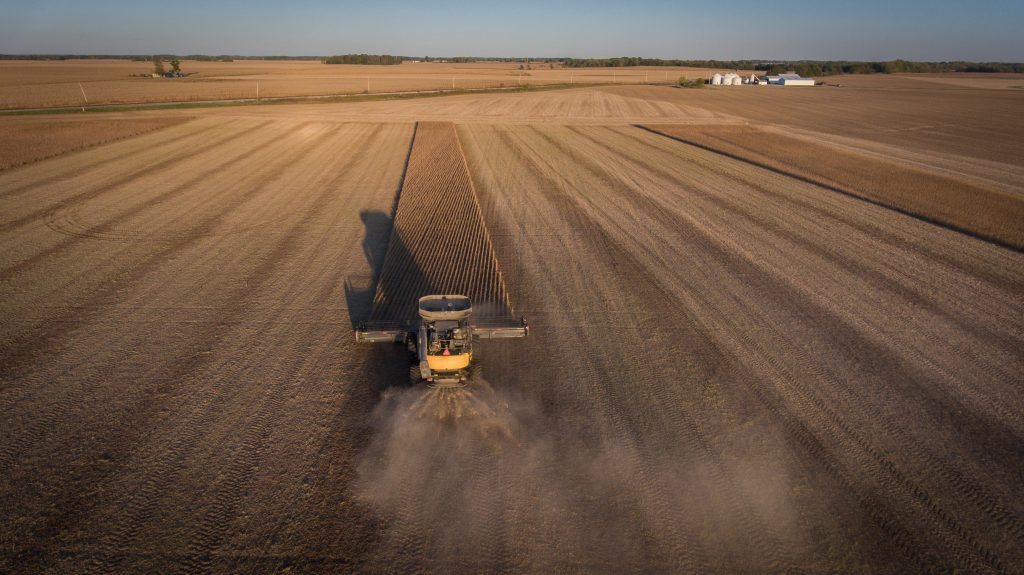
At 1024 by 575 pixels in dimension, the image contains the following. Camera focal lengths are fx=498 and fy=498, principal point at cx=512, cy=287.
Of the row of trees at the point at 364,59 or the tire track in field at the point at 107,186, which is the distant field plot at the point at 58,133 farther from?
the row of trees at the point at 364,59

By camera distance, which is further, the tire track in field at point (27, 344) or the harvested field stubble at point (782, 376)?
the tire track in field at point (27, 344)

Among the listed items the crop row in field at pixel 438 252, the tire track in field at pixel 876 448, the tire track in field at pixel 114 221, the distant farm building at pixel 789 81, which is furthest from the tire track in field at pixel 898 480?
the distant farm building at pixel 789 81

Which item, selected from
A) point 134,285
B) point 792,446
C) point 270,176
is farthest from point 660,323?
point 270,176

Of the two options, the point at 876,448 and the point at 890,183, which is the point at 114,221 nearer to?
the point at 876,448

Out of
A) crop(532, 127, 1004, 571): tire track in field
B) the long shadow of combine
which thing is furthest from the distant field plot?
crop(532, 127, 1004, 571): tire track in field

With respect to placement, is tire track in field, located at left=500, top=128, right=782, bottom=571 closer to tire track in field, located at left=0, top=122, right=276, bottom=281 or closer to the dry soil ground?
the dry soil ground

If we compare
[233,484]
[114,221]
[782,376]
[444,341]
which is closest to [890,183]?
[782,376]
